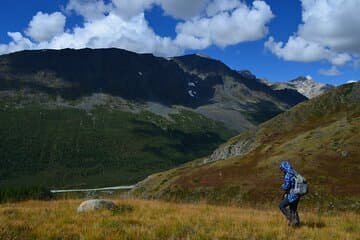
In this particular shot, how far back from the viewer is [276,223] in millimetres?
17219

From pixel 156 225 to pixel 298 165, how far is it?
177 feet

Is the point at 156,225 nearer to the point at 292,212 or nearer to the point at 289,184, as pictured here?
the point at 292,212

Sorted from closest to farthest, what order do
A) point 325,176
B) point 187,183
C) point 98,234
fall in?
1. point 98,234
2. point 325,176
3. point 187,183

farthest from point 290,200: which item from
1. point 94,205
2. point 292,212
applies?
point 94,205

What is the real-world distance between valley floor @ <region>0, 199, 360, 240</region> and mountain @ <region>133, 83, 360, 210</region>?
2218cm

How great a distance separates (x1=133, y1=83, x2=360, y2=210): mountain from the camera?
56.2 m

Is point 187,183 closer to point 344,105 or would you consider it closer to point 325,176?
point 325,176

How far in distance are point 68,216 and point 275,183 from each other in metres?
46.5

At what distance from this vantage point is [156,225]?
15531 mm

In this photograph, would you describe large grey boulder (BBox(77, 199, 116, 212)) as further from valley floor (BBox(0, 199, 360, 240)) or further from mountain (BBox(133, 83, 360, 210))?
mountain (BBox(133, 83, 360, 210))

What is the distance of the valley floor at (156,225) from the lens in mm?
13672

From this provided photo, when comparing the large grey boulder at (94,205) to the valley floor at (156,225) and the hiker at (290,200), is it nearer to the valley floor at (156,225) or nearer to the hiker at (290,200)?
the valley floor at (156,225)

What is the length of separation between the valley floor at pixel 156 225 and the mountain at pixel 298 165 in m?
22.2

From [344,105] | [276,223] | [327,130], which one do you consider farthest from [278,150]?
[276,223]
